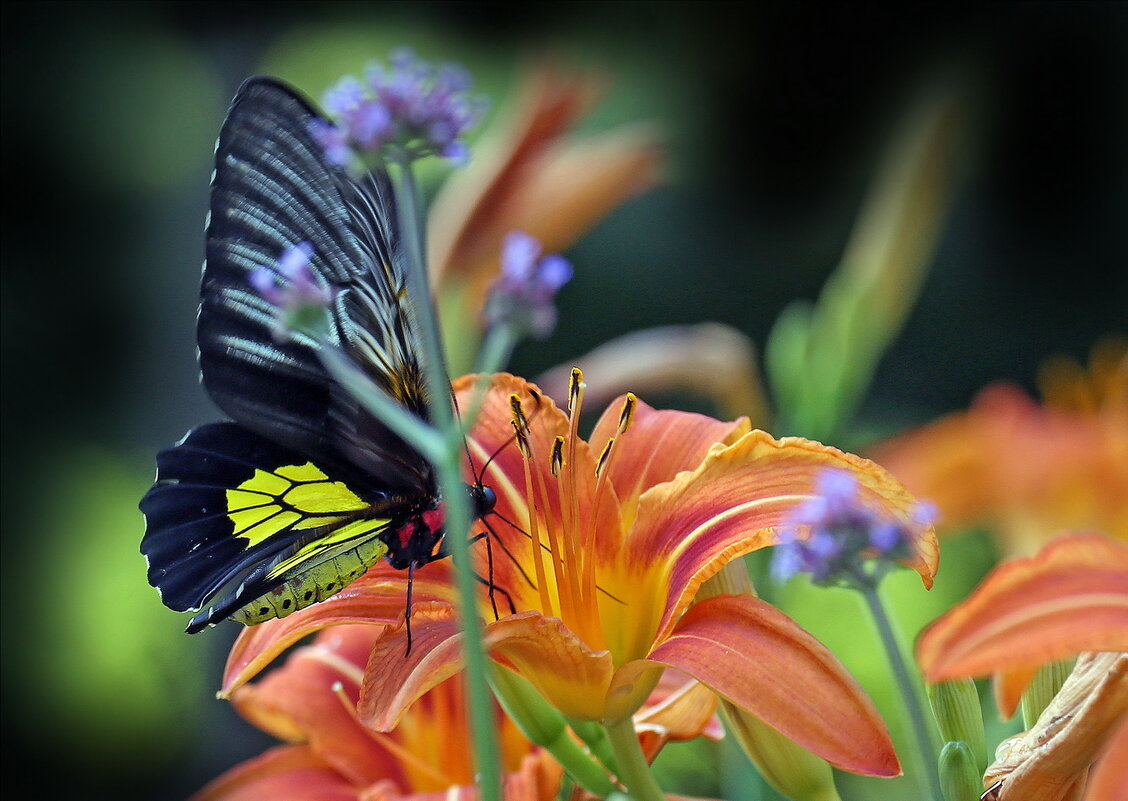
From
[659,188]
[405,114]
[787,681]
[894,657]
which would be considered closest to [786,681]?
[787,681]

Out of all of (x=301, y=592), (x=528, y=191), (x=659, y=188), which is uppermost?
(x=659, y=188)

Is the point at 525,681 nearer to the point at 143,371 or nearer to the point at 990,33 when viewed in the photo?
the point at 143,371

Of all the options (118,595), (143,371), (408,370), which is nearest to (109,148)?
(143,371)

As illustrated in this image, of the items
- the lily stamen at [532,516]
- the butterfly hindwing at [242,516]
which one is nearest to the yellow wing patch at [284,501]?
the butterfly hindwing at [242,516]

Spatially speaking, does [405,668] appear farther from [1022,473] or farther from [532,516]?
[1022,473]

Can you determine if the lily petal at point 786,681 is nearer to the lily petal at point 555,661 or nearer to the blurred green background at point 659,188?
the lily petal at point 555,661

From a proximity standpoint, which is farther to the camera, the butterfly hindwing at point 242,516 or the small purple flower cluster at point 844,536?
the butterfly hindwing at point 242,516

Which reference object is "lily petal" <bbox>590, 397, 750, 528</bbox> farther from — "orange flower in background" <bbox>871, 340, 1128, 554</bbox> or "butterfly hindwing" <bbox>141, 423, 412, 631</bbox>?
"orange flower in background" <bbox>871, 340, 1128, 554</bbox>

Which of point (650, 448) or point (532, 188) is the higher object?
point (532, 188)

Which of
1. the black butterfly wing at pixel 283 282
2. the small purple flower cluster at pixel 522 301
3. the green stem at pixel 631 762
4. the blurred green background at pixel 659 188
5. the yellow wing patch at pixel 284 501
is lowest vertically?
the green stem at pixel 631 762
